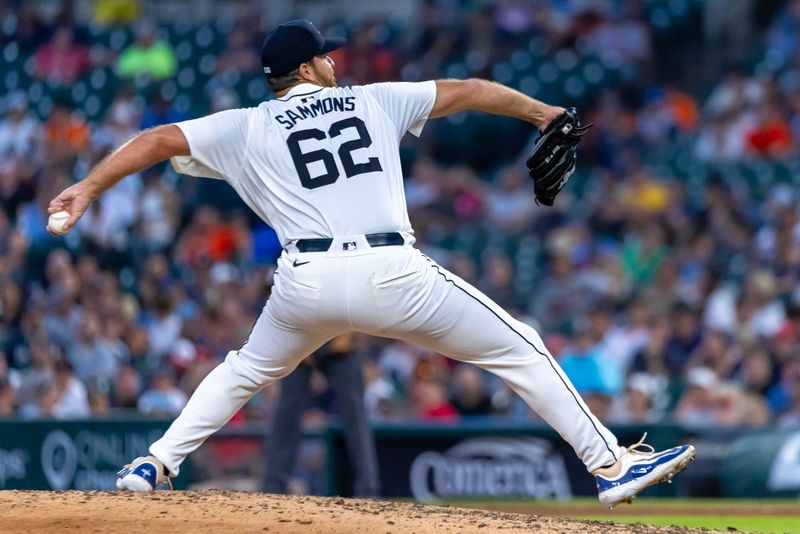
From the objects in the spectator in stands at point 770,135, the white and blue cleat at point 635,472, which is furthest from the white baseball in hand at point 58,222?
the spectator in stands at point 770,135

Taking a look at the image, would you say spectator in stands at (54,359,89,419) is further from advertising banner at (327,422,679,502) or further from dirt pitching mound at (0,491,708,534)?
dirt pitching mound at (0,491,708,534)

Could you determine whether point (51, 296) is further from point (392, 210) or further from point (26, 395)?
point (392, 210)

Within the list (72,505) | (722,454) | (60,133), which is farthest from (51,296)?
(72,505)

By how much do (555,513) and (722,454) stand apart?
1.86 meters

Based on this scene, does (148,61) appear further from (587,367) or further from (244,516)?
(244,516)

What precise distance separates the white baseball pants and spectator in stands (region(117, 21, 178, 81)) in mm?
10878

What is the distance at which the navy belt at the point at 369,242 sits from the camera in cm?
545

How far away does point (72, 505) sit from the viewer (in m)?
5.74

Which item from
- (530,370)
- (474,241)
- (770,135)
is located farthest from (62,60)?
(530,370)

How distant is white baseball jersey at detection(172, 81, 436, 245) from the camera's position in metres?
5.49

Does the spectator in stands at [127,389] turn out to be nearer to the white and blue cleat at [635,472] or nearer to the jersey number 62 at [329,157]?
the jersey number 62 at [329,157]

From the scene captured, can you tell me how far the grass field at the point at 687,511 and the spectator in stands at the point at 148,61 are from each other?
7.97 meters

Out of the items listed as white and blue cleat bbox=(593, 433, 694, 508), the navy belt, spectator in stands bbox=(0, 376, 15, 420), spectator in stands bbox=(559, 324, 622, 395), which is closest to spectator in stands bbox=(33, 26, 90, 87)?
spectator in stands bbox=(0, 376, 15, 420)

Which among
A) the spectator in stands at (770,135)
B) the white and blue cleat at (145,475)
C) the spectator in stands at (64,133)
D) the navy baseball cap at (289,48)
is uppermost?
the spectator in stands at (64,133)
